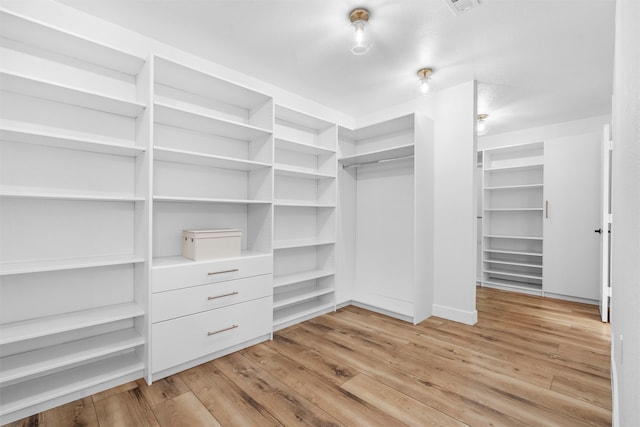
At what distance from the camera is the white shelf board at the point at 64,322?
1.67m

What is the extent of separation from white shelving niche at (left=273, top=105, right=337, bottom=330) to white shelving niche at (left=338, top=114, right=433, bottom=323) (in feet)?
0.96

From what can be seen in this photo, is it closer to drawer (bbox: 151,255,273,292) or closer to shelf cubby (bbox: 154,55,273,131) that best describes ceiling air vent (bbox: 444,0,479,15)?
shelf cubby (bbox: 154,55,273,131)

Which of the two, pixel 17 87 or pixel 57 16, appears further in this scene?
pixel 57 16

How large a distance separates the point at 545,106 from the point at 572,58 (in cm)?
128

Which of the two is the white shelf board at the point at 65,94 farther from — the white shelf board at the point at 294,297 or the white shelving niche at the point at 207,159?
the white shelf board at the point at 294,297

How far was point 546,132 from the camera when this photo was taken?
4590mm

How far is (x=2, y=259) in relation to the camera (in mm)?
1833

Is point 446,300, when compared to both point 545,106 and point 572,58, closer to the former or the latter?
point 572,58

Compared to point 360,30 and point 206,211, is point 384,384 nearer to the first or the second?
point 206,211

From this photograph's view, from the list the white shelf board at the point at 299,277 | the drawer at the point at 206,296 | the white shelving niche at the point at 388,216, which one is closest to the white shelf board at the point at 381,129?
the white shelving niche at the point at 388,216

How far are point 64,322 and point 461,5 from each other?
323 cm

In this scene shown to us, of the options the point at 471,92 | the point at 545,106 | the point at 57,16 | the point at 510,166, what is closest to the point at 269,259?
the point at 57,16

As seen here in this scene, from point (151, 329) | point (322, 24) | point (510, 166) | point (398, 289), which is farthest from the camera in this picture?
point (510, 166)

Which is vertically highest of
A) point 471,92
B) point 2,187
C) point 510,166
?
point 471,92
